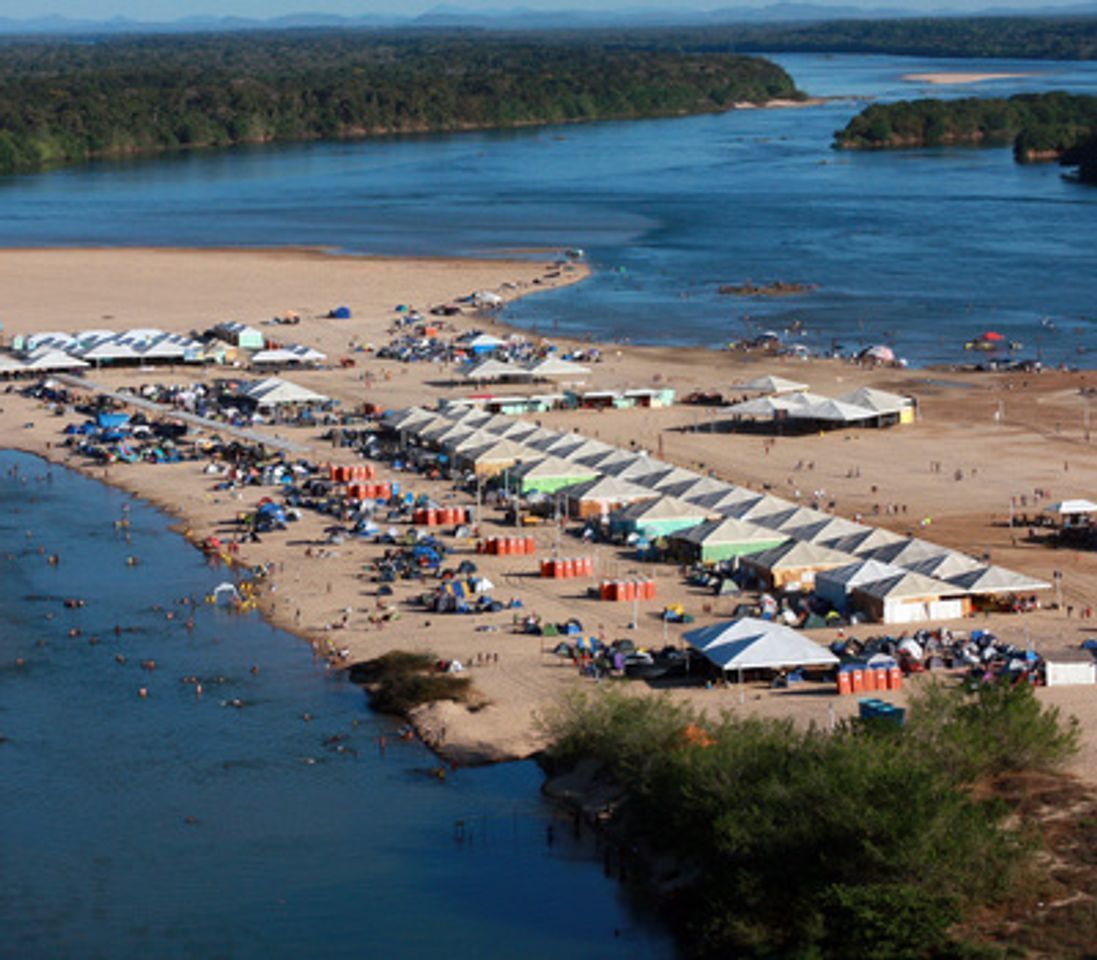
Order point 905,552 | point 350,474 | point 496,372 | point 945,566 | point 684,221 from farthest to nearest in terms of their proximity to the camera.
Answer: point 684,221
point 496,372
point 350,474
point 905,552
point 945,566

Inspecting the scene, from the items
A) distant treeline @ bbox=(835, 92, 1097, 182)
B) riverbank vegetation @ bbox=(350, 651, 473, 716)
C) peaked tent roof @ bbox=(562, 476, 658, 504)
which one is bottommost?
riverbank vegetation @ bbox=(350, 651, 473, 716)

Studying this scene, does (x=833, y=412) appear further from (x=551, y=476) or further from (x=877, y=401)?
(x=551, y=476)

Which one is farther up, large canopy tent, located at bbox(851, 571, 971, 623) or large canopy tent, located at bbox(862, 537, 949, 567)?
Answer: large canopy tent, located at bbox(862, 537, 949, 567)

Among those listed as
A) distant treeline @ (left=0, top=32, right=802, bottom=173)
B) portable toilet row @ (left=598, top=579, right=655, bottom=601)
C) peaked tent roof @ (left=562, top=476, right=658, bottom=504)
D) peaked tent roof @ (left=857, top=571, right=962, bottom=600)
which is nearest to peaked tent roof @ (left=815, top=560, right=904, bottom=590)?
peaked tent roof @ (left=857, top=571, right=962, bottom=600)

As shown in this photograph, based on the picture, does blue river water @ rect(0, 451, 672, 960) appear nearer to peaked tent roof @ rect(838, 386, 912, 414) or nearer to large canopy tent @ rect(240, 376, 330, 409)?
large canopy tent @ rect(240, 376, 330, 409)

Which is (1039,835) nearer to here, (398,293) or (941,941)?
(941,941)

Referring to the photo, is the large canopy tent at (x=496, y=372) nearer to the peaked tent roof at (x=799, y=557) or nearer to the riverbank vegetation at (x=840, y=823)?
the peaked tent roof at (x=799, y=557)

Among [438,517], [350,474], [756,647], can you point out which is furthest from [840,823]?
[350,474]

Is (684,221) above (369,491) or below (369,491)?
above
